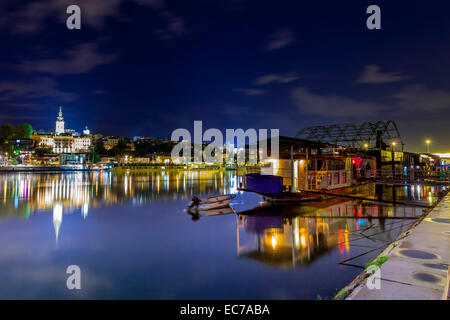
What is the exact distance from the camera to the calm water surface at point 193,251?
36.2 ft

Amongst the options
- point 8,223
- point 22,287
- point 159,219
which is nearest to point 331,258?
point 22,287

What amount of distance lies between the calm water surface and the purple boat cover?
8.17ft

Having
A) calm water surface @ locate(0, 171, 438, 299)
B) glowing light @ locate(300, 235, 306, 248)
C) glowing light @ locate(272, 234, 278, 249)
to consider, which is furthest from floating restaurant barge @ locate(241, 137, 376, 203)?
glowing light @ locate(272, 234, 278, 249)

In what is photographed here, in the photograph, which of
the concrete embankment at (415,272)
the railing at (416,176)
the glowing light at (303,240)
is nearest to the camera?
the concrete embankment at (415,272)

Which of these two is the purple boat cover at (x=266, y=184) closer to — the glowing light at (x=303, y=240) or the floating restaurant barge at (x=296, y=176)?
the floating restaurant barge at (x=296, y=176)

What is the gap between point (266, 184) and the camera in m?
29.0

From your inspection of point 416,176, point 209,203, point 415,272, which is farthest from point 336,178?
point 415,272

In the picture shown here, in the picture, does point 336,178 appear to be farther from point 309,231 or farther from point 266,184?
point 309,231

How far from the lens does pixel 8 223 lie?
75.8ft

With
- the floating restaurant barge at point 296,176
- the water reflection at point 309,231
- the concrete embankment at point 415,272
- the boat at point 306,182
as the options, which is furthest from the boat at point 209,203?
the concrete embankment at point 415,272

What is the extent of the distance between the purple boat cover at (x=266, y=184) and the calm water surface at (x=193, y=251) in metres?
2.49

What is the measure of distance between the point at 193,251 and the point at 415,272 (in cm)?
1184

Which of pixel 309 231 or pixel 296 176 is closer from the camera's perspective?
pixel 309 231

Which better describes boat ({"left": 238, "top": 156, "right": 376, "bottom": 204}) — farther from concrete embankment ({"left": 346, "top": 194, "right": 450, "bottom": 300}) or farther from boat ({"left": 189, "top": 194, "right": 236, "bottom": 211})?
concrete embankment ({"left": 346, "top": 194, "right": 450, "bottom": 300})
